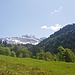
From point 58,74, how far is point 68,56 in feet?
251

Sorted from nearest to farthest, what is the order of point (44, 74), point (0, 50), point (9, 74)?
point (9, 74), point (44, 74), point (0, 50)

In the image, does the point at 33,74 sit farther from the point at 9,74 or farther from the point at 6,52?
the point at 6,52

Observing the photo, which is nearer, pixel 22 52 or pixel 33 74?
pixel 33 74

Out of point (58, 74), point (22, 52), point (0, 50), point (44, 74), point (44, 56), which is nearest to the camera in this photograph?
point (44, 74)

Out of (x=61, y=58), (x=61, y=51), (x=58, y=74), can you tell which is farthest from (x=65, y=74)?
(x=61, y=51)

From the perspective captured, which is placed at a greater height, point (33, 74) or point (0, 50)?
point (0, 50)

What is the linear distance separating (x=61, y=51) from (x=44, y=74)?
85.3 m

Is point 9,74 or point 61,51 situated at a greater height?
point 61,51

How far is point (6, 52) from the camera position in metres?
149

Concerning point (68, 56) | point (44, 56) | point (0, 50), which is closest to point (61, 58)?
point (68, 56)

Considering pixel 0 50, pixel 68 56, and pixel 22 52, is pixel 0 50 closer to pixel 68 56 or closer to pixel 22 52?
pixel 22 52

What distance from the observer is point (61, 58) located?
111062 millimetres

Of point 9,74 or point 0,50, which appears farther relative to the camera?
point 0,50

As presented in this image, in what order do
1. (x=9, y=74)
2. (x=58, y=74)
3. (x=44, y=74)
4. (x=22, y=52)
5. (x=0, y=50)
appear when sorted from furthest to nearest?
(x=22, y=52) < (x=0, y=50) < (x=58, y=74) < (x=44, y=74) < (x=9, y=74)
